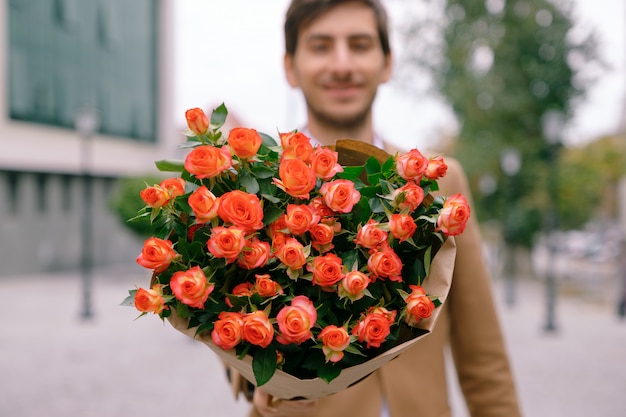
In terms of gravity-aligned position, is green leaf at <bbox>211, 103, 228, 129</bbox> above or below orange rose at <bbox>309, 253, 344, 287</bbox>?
above

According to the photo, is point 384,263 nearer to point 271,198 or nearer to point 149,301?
point 271,198

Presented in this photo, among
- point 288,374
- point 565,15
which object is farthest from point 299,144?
point 565,15

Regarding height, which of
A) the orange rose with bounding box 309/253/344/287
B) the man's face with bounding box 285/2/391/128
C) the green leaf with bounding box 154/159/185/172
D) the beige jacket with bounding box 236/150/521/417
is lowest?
the beige jacket with bounding box 236/150/521/417

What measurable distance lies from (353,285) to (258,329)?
0.19 metres

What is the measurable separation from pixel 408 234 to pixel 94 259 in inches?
1151

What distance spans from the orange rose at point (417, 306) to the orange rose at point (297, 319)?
0.20 metres

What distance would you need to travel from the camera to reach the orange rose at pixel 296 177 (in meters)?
1.16

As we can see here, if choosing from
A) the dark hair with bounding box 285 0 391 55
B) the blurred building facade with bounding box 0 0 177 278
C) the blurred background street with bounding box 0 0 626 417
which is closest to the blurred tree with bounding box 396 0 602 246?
the blurred background street with bounding box 0 0 626 417

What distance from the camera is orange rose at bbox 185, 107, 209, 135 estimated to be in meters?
1.27

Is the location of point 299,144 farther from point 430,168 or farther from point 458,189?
point 458,189

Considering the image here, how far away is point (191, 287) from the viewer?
1.11 meters

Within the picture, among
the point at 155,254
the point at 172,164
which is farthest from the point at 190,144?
the point at 155,254

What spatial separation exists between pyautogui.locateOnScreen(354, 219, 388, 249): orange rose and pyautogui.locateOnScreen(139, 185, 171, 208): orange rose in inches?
15.1

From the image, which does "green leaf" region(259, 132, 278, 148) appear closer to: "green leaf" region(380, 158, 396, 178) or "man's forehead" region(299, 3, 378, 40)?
"green leaf" region(380, 158, 396, 178)
